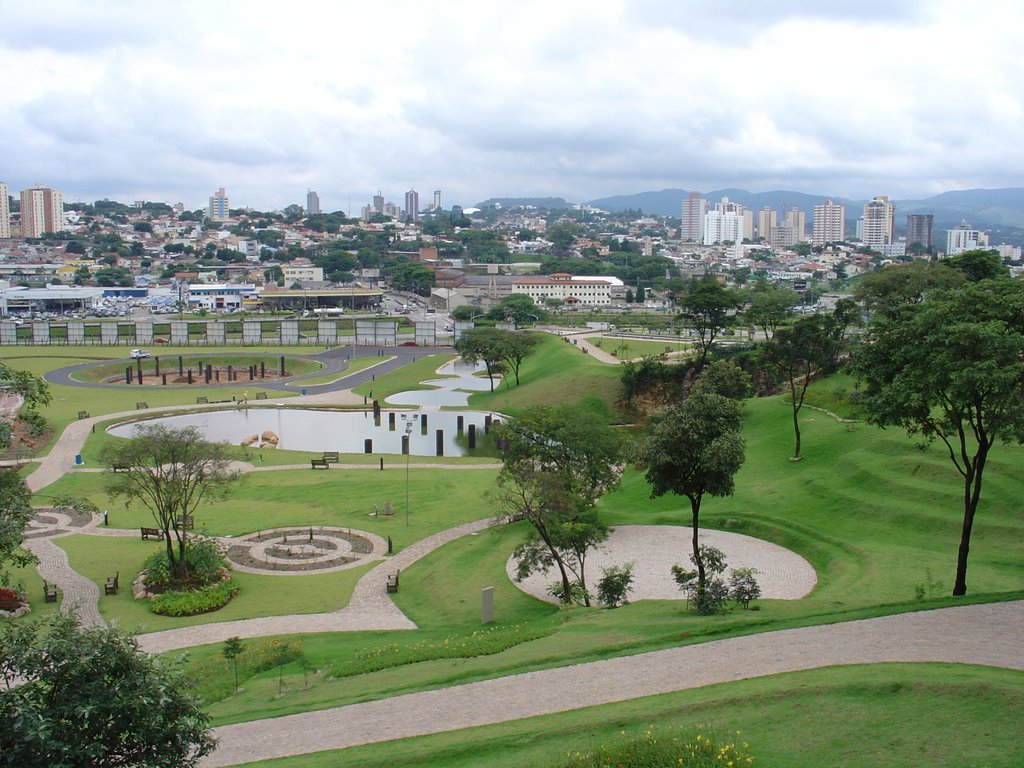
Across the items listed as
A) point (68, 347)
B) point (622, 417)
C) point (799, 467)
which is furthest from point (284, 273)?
point (799, 467)

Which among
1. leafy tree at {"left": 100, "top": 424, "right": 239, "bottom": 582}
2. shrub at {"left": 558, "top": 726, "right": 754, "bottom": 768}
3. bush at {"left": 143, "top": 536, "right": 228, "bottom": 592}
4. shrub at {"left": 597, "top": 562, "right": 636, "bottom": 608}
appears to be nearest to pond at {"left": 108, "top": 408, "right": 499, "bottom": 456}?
leafy tree at {"left": 100, "top": 424, "right": 239, "bottom": 582}

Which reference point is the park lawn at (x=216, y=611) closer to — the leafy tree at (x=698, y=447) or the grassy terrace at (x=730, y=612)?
the grassy terrace at (x=730, y=612)

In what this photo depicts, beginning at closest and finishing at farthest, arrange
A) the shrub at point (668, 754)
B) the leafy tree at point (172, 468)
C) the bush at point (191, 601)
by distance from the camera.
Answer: the shrub at point (668, 754)
the bush at point (191, 601)
the leafy tree at point (172, 468)

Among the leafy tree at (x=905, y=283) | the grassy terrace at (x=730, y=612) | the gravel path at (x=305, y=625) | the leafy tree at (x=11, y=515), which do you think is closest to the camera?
the grassy terrace at (x=730, y=612)

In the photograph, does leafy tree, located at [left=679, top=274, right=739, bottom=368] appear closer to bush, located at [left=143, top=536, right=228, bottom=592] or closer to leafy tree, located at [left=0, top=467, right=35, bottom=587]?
bush, located at [left=143, top=536, right=228, bottom=592]

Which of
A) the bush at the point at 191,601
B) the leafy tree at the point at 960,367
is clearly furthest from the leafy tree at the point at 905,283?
the bush at the point at 191,601

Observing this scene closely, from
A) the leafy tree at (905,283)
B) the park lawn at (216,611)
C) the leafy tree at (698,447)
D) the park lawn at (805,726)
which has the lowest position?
the park lawn at (216,611)

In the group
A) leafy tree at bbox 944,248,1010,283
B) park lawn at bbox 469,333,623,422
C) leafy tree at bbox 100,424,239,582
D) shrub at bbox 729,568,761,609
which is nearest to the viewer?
shrub at bbox 729,568,761,609
